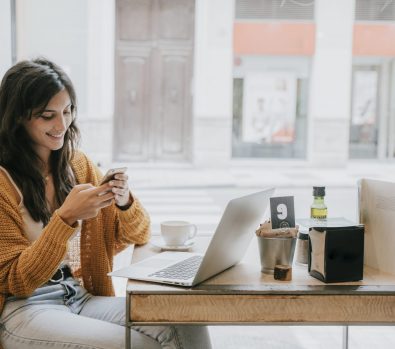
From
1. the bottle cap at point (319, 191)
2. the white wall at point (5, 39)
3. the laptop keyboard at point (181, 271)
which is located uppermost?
the white wall at point (5, 39)

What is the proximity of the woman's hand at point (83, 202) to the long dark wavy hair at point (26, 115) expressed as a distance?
180 millimetres

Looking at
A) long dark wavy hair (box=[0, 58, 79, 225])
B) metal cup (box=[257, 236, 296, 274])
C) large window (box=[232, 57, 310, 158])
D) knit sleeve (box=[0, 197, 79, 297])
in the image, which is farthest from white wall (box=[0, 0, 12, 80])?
large window (box=[232, 57, 310, 158])

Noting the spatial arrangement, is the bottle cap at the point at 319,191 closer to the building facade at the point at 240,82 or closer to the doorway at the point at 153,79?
the building facade at the point at 240,82

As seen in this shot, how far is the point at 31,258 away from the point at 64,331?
0.20m

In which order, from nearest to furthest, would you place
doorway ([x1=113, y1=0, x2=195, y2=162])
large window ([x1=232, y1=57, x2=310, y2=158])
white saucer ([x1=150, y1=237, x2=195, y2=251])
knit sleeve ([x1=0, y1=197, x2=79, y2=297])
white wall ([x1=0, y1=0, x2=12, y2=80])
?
knit sleeve ([x1=0, y1=197, x2=79, y2=297]), white saucer ([x1=150, y1=237, x2=195, y2=251]), white wall ([x1=0, y1=0, x2=12, y2=80]), doorway ([x1=113, y1=0, x2=195, y2=162]), large window ([x1=232, y1=57, x2=310, y2=158])

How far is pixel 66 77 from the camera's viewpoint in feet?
5.82

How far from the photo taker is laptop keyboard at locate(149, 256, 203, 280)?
4.83ft

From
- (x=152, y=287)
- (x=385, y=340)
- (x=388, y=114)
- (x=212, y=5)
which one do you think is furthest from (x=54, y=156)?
(x=388, y=114)

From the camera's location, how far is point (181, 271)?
153cm

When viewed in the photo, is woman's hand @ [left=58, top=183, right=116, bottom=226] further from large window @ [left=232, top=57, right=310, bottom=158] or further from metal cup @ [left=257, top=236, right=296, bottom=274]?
large window @ [left=232, top=57, right=310, bottom=158]

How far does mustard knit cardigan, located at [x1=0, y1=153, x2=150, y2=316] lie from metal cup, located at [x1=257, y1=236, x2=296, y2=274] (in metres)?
0.50

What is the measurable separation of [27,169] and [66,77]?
0.30 metres

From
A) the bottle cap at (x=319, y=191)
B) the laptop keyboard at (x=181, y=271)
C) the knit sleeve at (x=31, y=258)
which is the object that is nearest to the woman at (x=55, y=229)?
the knit sleeve at (x=31, y=258)

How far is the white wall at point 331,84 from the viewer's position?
848 cm
